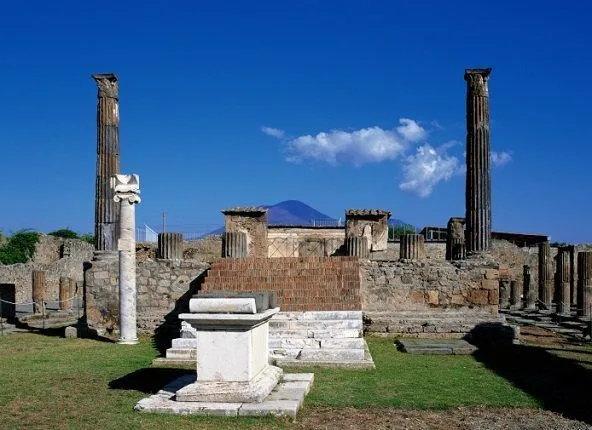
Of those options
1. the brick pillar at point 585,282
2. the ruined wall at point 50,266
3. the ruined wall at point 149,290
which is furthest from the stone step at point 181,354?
the ruined wall at point 50,266

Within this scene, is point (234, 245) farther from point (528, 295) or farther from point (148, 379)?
point (528, 295)

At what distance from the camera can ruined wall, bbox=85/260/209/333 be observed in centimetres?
1546

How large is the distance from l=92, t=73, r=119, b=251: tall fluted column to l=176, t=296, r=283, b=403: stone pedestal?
946cm

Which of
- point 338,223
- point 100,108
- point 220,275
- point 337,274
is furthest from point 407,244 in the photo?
point 338,223

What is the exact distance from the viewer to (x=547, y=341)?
1544cm

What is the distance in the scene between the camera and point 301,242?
34.5 m

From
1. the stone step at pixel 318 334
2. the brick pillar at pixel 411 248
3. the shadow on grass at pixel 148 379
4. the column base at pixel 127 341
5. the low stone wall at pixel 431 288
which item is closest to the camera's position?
the shadow on grass at pixel 148 379

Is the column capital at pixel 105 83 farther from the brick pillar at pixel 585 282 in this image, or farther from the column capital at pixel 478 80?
the brick pillar at pixel 585 282

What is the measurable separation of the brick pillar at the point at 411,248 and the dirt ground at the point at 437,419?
9.61 meters

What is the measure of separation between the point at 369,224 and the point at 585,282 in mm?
10494

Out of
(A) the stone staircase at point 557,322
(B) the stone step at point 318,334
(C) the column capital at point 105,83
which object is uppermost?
(C) the column capital at point 105,83

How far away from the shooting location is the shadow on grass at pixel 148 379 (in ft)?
28.7

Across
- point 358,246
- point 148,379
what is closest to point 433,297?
point 358,246

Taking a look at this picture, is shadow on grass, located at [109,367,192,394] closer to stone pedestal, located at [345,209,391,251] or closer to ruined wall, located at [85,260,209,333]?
ruined wall, located at [85,260,209,333]
